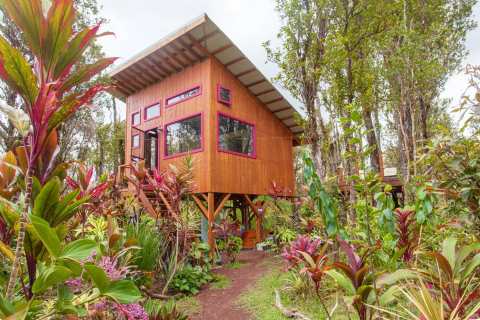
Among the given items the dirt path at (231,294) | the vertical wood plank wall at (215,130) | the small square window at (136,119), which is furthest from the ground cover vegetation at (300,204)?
the small square window at (136,119)

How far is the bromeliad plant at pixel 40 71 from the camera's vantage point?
3.50 feet

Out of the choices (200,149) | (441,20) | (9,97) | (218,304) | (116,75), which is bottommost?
(218,304)

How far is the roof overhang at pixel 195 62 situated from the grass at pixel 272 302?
4.52m

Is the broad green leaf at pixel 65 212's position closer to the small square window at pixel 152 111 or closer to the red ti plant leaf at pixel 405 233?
the red ti plant leaf at pixel 405 233

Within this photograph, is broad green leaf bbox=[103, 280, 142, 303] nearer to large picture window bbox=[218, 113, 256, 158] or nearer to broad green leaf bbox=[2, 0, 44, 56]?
broad green leaf bbox=[2, 0, 44, 56]

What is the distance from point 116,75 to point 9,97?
3.09 metres

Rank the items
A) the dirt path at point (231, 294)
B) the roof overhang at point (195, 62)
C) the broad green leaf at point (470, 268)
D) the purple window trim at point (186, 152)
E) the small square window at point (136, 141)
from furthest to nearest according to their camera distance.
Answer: the small square window at point (136, 141) < the purple window trim at point (186, 152) < the roof overhang at point (195, 62) < the dirt path at point (231, 294) < the broad green leaf at point (470, 268)

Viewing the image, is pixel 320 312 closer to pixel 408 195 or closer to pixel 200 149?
pixel 408 195

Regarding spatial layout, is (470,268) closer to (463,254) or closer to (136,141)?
(463,254)

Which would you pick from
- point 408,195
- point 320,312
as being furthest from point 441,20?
point 320,312

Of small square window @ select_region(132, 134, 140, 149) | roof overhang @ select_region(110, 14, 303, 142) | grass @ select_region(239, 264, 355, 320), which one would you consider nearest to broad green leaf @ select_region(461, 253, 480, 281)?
grass @ select_region(239, 264, 355, 320)

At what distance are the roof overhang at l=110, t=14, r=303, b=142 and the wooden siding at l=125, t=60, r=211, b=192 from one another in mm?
245

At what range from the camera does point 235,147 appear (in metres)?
8.77

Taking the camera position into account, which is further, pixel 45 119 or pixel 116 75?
pixel 116 75
